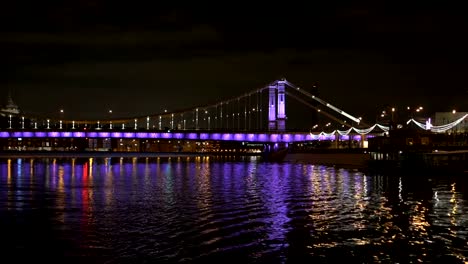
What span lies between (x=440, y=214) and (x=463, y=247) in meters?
9.18

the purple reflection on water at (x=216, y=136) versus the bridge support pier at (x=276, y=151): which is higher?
the purple reflection on water at (x=216, y=136)

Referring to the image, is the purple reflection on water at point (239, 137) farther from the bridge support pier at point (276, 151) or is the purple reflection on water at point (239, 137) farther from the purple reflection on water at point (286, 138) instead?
the bridge support pier at point (276, 151)

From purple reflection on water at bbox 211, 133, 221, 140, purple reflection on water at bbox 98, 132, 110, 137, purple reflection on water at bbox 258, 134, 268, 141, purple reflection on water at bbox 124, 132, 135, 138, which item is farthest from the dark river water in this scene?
purple reflection on water at bbox 98, 132, 110, 137

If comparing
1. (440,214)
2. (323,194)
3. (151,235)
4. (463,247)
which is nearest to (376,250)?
(463,247)

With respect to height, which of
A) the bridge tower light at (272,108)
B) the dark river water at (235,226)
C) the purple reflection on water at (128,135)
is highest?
the bridge tower light at (272,108)

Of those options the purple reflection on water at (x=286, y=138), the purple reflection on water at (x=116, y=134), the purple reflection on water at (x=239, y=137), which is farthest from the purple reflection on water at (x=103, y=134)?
the purple reflection on water at (x=286, y=138)

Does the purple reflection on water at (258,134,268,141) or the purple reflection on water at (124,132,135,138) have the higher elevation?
the purple reflection on water at (124,132,135,138)

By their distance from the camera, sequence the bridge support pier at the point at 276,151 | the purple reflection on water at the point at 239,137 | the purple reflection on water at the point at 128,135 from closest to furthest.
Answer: the purple reflection on water at the point at 239,137
the bridge support pier at the point at 276,151
the purple reflection on water at the point at 128,135

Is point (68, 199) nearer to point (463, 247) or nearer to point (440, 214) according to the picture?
point (440, 214)

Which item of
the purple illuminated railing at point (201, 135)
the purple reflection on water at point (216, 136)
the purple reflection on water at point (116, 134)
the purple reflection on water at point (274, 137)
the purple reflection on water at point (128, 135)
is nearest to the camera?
the purple reflection on water at point (274, 137)

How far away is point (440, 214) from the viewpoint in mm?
29969

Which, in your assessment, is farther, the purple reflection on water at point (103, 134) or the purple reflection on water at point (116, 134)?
the purple reflection on water at point (103, 134)

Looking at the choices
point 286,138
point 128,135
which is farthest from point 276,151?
point 128,135

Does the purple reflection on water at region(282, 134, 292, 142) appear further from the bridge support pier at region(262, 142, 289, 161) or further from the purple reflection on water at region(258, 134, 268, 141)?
the bridge support pier at region(262, 142, 289, 161)
